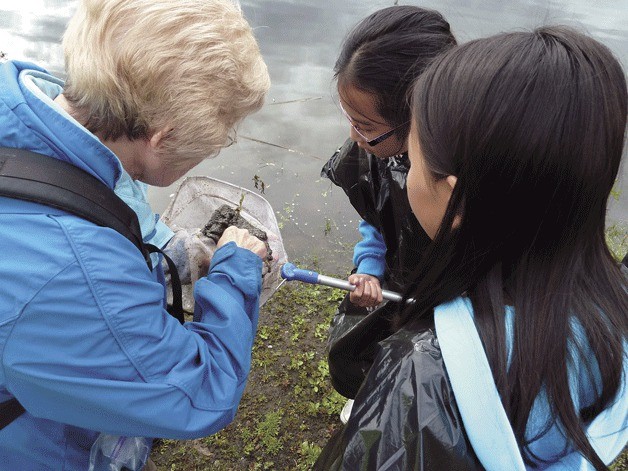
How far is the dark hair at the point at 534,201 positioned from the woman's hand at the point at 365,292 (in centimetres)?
78

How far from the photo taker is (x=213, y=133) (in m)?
1.36

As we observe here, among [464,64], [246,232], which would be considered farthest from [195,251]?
[464,64]

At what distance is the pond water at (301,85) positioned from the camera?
156 inches

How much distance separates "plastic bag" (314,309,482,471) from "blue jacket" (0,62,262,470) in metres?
0.37

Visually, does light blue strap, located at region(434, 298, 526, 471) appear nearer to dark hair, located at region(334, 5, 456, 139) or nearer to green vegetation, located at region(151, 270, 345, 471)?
dark hair, located at region(334, 5, 456, 139)

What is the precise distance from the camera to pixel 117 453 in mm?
1478

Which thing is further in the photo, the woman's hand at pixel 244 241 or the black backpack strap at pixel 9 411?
the woman's hand at pixel 244 241

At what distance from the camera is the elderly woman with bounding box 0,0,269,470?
1050 millimetres

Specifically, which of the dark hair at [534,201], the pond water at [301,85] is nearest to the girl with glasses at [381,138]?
the dark hair at [534,201]

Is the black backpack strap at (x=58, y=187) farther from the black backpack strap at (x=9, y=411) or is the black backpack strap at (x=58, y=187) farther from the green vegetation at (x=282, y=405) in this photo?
the green vegetation at (x=282, y=405)

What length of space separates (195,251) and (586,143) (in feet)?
3.91

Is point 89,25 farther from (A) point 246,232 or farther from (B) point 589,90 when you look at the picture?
(B) point 589,90

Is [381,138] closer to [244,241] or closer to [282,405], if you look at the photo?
[244,241]

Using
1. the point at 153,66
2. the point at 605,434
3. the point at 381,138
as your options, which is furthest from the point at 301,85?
the point at 605,434
